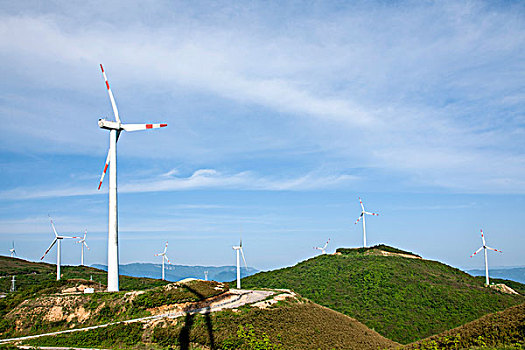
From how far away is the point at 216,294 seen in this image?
197 ft

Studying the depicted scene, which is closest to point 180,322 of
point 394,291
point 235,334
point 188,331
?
point 188,331

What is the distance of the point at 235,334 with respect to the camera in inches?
1796

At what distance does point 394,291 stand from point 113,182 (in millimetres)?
60396

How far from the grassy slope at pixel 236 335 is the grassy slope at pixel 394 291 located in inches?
853

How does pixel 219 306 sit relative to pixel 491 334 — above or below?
below

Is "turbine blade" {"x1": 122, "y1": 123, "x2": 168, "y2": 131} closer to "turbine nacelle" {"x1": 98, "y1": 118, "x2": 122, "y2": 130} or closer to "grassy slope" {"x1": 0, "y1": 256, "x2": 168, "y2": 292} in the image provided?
"turbine nacelle" {"x1": 98, "y1": 118, "x2": 122, "y2": 130}

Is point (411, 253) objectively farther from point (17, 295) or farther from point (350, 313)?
point (17, 295)

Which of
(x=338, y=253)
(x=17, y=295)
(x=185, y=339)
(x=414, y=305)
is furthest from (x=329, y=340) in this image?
(x=338, y=253)

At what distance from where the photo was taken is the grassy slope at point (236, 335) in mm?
45594

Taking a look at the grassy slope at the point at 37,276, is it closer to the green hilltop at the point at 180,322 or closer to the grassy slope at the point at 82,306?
the grassy slope at the point at 82,306

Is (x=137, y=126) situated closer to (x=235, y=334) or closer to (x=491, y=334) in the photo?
(x=235, y=334)

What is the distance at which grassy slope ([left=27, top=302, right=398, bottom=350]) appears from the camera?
4559 cm

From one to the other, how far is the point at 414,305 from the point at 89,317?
194ft

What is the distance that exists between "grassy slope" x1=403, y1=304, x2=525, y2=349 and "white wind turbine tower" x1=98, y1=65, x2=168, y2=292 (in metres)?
41.4
